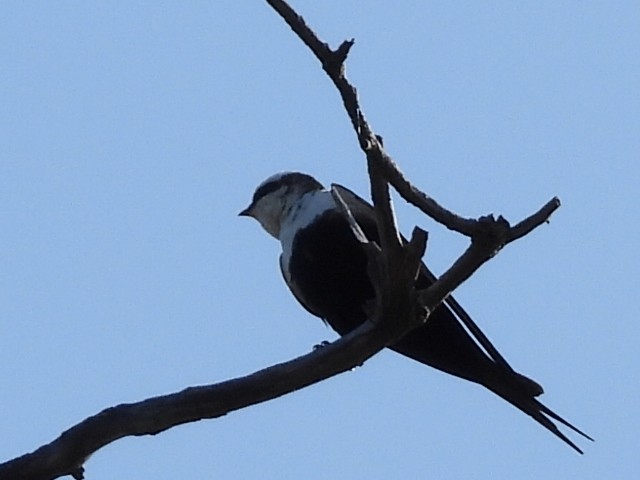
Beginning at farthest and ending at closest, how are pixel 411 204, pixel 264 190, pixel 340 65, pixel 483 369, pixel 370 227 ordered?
1. pixel 264 190
2. pixel 370 227
3. pixel 483 369
4. pixel 411 204
5. pixel 340 65

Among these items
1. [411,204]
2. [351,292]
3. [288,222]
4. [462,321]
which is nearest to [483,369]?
[462,321]

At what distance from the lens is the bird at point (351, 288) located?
431 centimetres

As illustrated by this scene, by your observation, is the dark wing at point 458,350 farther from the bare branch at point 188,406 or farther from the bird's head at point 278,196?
the bare branch at point 188,406

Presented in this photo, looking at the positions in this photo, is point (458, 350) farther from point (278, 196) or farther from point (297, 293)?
point (278, 196)

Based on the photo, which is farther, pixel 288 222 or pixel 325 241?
pixel 288 222

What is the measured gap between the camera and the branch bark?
299 cm

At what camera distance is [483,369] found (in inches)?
171

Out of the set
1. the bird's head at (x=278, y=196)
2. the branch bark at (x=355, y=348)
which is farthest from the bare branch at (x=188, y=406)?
the bird's head at (x=278, y=196)

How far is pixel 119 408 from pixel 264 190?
265cm

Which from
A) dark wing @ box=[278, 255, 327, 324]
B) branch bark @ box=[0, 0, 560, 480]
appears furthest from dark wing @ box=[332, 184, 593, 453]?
branch bark @ box=[0, 0, 560, 480]

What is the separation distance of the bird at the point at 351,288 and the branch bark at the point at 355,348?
3.13 ft

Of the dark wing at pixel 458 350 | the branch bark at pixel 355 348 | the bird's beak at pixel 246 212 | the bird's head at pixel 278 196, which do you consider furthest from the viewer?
the bird's beak at pixel 246 212

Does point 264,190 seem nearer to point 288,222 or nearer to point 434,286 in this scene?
point 288,222

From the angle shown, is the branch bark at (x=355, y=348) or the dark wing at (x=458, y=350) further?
the dark wing at (x=458, y=350)
